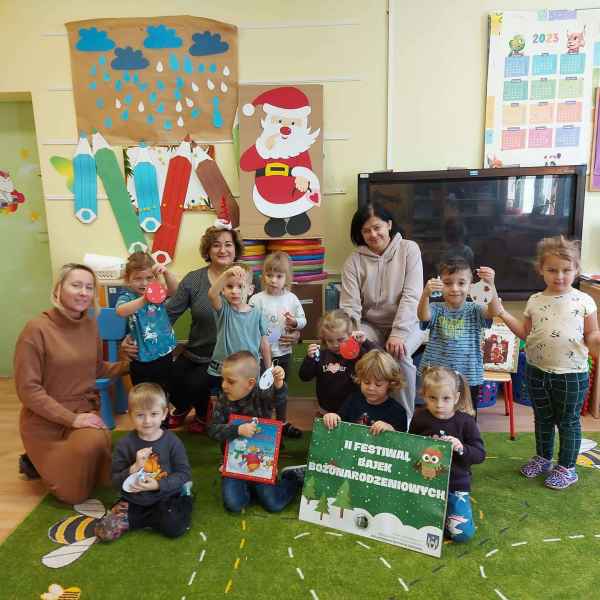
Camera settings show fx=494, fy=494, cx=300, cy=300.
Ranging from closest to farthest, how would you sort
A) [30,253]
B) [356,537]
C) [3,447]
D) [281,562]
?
1. [281,562]
2. [356,537]
3. [3,447]
4. [30,253]

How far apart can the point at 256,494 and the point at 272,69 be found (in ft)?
9.10

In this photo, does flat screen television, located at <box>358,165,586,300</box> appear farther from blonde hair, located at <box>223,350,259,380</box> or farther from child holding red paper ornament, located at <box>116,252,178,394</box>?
blonde hair, located at <box>223,350,259,380</box>

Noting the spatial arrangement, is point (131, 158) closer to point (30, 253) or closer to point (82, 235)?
point (82, 235)

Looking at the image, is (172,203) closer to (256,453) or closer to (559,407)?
(256,453)

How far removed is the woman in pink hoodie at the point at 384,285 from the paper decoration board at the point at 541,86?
1156 mm

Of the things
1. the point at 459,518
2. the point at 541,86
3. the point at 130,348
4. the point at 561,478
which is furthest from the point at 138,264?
the point at 541,86

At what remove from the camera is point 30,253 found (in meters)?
4.07

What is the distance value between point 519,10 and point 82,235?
11.3ft

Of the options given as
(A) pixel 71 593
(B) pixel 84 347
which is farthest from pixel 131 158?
(A) pixel 71 593

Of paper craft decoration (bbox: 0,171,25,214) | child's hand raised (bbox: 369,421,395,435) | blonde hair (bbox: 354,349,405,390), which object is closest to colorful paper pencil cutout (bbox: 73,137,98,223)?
paper craft decoration (bbox: 0,171,25,214)

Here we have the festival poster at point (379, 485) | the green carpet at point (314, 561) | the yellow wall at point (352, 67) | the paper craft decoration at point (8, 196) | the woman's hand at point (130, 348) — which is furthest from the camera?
the paper craft decoration at point (8, 196)

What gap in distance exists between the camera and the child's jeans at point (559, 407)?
7.35 ft

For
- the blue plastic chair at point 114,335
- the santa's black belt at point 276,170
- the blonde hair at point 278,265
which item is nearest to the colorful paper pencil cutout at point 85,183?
the blue plastic chair at point 114,335

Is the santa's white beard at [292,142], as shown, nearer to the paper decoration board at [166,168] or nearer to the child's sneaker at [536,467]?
the paper decoration board at [166,168]
